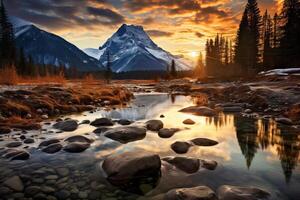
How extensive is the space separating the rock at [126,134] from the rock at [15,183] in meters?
4.02

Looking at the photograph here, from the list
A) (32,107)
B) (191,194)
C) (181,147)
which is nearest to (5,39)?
(32,107)

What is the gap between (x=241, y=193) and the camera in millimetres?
4918

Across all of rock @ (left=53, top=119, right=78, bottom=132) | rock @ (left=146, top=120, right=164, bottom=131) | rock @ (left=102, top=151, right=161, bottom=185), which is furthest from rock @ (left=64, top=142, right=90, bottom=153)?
rock @ (left=146, top=120, right=164, bottom=131)

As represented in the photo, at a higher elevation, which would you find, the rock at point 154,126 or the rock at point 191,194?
the rock at point 154,126

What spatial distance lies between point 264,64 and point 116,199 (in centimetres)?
5168

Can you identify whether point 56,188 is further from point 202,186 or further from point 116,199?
point 202,186

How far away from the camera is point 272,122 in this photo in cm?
1224

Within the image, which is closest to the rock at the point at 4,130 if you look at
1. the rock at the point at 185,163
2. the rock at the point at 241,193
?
the rock at the point at 185,163

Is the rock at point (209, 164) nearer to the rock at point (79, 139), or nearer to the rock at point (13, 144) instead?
the rock at point (79, 139)

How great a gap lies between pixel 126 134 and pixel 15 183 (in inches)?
183

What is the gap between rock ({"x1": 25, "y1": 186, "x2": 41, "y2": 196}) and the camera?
5.04 meters

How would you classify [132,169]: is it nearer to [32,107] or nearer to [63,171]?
[63,171]

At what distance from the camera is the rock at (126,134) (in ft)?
30.7

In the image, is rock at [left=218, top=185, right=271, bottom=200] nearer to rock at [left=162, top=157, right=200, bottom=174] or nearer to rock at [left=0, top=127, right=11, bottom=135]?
rock at [left=162, top=157, right=200, bottom=174]
